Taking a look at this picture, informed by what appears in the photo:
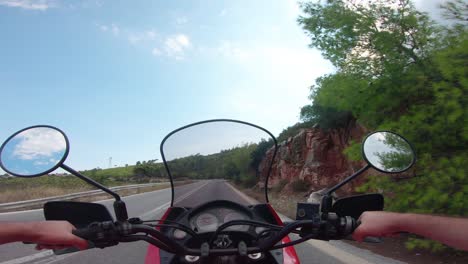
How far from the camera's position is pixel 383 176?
23.6ft

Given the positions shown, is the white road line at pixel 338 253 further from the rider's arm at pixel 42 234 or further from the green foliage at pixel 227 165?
the rider's arm at pixel 42 234

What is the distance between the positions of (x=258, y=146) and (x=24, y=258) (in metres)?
5.55

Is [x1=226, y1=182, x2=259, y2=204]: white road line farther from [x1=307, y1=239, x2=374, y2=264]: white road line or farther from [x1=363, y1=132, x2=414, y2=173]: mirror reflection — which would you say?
[x1=307, y1=239, x2=374, y2=264]: white road line

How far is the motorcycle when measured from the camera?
1891 millimetres

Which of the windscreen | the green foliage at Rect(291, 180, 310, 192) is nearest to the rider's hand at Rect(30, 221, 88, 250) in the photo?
the windscreen

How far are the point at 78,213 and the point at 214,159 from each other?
115 cm

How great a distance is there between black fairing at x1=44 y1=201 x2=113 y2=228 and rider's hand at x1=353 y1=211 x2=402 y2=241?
1.23 meters

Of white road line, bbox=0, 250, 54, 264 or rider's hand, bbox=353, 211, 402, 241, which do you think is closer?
rider's hand, bbox=353, 211, 402, 241

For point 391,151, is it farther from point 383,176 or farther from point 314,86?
point 314,86

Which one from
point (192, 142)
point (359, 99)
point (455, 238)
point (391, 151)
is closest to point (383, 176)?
point (359, 99)

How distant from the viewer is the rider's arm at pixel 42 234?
1.59m

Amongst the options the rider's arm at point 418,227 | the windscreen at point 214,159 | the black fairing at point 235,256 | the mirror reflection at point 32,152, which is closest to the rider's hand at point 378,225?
the rider's arm at point 418,227

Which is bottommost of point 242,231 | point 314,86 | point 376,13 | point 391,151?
point 242,231

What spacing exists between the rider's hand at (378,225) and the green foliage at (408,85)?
4.69m
